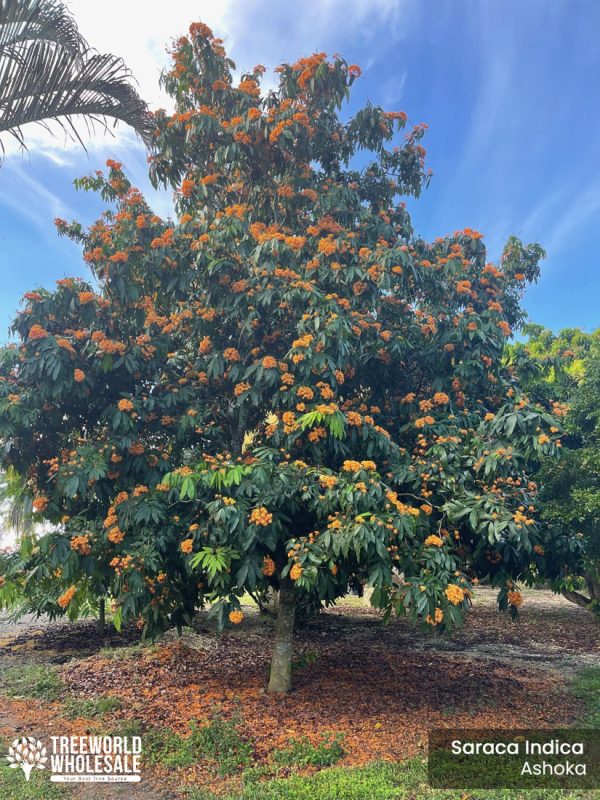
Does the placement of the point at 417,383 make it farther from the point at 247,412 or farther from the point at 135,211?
the point at 135,211

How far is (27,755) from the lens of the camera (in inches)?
205

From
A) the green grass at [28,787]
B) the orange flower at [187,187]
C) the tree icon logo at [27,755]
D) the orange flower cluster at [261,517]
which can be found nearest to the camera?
the green grass at [28,787]

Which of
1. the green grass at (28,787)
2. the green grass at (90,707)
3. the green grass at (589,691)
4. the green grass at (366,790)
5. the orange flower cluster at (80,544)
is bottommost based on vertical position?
the green grass at (28,787)

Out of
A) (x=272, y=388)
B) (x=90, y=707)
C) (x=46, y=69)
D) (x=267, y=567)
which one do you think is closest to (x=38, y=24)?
(x=46, y=69)

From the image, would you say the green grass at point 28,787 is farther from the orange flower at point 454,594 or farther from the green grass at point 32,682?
the orange flower at point 454,594

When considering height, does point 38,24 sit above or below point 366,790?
above

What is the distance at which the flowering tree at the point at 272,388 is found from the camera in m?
5.00

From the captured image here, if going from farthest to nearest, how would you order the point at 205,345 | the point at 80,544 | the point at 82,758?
the point at 205,345 → the point at 80,544 → the point at 82,758

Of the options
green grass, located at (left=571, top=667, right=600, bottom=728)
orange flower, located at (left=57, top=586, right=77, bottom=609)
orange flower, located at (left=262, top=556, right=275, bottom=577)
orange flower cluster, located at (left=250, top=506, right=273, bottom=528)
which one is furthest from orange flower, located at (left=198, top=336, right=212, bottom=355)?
green grass, located at (left=571, top=667, right=600, bottom=728)

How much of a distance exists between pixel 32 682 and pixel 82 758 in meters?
3.18

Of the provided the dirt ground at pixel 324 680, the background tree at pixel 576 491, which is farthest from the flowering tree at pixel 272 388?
the dirt ground at pixel 324 680

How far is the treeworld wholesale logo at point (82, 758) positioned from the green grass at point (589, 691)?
456 cm

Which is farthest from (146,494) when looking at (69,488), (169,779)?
(169,779)

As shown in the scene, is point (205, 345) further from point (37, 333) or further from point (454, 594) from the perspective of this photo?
point (454, 594)
